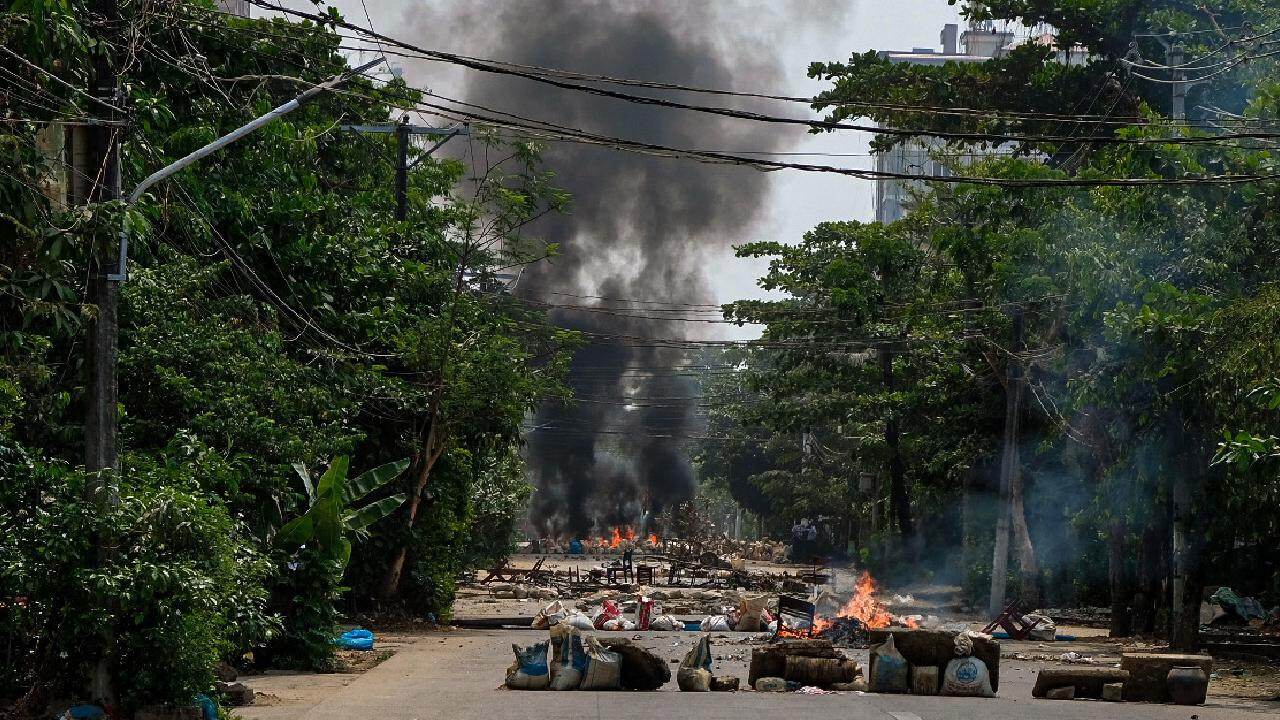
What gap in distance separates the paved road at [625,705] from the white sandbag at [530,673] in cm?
31

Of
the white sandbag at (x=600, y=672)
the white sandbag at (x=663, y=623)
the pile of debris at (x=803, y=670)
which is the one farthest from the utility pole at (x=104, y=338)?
the white sandbag at (x=663, y=623)

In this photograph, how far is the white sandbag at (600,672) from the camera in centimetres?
1784

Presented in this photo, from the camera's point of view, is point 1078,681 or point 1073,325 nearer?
point 1078,681

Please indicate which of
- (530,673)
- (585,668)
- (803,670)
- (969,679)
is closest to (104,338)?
(530,673)

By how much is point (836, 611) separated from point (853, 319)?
10.5 metres

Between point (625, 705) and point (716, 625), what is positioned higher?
point (625, 705)

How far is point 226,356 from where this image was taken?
17.0 meters

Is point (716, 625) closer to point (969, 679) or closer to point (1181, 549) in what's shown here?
point (1181, 549)

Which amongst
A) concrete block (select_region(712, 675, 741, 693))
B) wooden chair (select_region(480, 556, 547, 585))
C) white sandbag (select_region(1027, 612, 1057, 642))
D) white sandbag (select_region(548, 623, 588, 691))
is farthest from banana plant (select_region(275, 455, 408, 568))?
wooden chair (select_region(480, 556, 547, 585))

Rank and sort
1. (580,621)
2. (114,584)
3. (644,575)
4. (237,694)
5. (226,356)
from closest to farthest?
1. (114,584)
2. (237,694)
3. (226,356)
4. (580,621)
5. (644,575)

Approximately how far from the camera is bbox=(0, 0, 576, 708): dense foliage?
12.8 m

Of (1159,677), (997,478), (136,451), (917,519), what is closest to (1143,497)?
(1159,677)

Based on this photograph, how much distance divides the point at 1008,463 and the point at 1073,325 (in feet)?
26.8

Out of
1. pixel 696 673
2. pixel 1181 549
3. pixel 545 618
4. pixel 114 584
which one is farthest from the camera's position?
pixel 545 618
